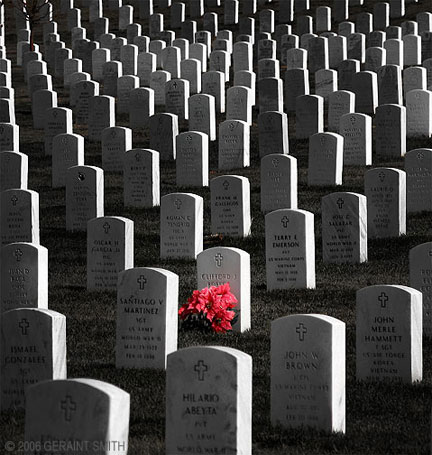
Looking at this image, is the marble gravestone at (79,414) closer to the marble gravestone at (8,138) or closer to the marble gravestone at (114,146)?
the marble gravestone at (114,146)

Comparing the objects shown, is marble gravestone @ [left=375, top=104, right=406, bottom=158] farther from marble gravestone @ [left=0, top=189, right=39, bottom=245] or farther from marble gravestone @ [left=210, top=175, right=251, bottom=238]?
marble gravestone @ [left=0, top=189, right=39, bottom=245]

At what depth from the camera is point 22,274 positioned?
1109 centimetres

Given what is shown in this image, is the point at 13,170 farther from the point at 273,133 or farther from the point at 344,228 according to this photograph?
the point at 344,228

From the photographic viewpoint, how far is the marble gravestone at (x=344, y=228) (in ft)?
43.6

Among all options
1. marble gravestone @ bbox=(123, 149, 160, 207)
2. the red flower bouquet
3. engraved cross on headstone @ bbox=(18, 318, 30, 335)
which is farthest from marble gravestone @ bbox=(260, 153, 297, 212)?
engraved cross on headstone @ bbox=(18, 318, 30, 335)

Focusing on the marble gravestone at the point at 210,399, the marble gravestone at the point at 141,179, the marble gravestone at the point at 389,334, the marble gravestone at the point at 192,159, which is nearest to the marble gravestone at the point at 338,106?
the marble gravestone at the point at 192,159

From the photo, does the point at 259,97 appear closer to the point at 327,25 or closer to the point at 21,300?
the point at 327,25

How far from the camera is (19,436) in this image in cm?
797

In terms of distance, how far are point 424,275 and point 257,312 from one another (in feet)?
5.59

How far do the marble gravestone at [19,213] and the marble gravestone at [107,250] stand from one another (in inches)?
67.8

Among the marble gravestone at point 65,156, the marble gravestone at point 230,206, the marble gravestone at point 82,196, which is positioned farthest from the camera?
the marble gravestone at point 65,156

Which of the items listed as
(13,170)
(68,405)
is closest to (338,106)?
(13,170)

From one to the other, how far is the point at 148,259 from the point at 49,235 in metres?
1.94

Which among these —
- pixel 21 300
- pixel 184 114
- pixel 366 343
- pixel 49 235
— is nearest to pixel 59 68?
pixel 184 114
